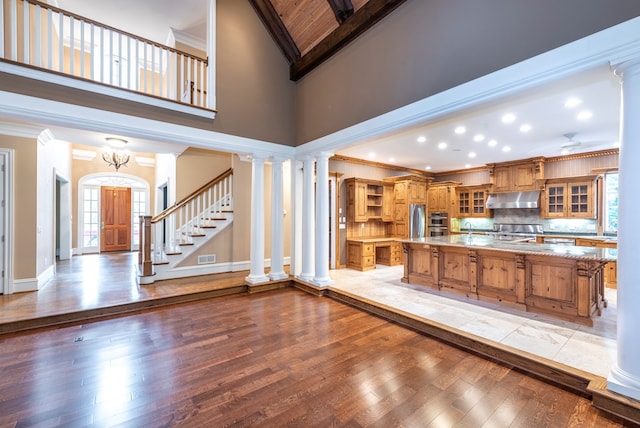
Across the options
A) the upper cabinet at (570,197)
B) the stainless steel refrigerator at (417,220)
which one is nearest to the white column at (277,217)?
the stainless steel refrigerator at (417,220)

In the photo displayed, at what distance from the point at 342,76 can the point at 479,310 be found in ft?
13.3

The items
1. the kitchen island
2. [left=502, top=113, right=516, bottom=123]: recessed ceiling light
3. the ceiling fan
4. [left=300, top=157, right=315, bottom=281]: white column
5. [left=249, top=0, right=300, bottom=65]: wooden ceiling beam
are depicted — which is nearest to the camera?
the kitchen island

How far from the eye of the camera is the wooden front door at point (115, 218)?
8883mm

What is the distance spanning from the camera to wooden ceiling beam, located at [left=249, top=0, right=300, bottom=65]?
195 inches

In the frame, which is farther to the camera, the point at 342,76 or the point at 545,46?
the point at 342,76

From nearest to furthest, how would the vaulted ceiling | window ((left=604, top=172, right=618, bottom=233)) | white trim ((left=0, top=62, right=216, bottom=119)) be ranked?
white trim ((left=0, top=62, right=216, bottom=119)), the vaulted ceiling, window ((left=604, top=172, right=618, bottom=233))

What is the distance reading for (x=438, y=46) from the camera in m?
3.04

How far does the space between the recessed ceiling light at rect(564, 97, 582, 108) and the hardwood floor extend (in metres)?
3.36

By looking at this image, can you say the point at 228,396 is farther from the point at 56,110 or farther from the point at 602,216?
the point at 602,216

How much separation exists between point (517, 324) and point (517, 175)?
16.8 feet

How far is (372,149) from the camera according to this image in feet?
19.6

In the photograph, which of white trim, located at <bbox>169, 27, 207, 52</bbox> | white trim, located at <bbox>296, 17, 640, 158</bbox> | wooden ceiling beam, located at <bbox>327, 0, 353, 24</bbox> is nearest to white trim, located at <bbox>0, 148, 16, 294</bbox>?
white trim, located at <bbox>169, 27, 207, 52</bbox>

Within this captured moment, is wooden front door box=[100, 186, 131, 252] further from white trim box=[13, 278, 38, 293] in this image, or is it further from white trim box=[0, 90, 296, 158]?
white trim box=[0, 90, 296, 158]

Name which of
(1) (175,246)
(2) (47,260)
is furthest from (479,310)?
(2) (47,260)
